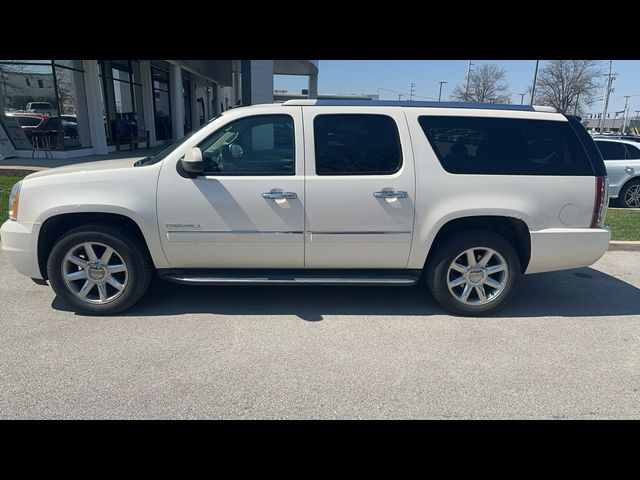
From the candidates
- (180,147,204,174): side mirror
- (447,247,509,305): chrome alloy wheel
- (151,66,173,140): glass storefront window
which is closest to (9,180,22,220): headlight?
(180,147,204,174): side mirror

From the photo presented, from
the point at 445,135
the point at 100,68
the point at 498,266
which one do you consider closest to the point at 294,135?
the point at 445,135

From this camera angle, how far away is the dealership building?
498 inches

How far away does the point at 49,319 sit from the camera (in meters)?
3.89

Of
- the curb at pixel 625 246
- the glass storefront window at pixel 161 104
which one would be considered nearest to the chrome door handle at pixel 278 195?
the curb at pixel 625 246

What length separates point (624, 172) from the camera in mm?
9477

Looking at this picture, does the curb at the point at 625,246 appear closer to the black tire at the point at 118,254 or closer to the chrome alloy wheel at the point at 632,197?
the chrome alloy wheel at the point at 632,197

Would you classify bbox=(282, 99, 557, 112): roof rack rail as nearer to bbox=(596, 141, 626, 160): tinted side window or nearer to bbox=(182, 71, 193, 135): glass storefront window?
bbox=(596, 141, 626, 160): tinted side window

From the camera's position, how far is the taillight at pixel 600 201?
13.0 feet

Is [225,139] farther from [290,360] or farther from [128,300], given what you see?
[290,360]

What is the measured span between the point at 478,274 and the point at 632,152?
8.24 m

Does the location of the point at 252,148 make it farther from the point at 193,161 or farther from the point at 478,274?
the point at 478,274

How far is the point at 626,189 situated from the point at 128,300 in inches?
415

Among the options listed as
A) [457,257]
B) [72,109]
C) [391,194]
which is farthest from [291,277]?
[72,109]

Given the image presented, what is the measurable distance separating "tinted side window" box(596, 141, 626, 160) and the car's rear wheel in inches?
26.7
